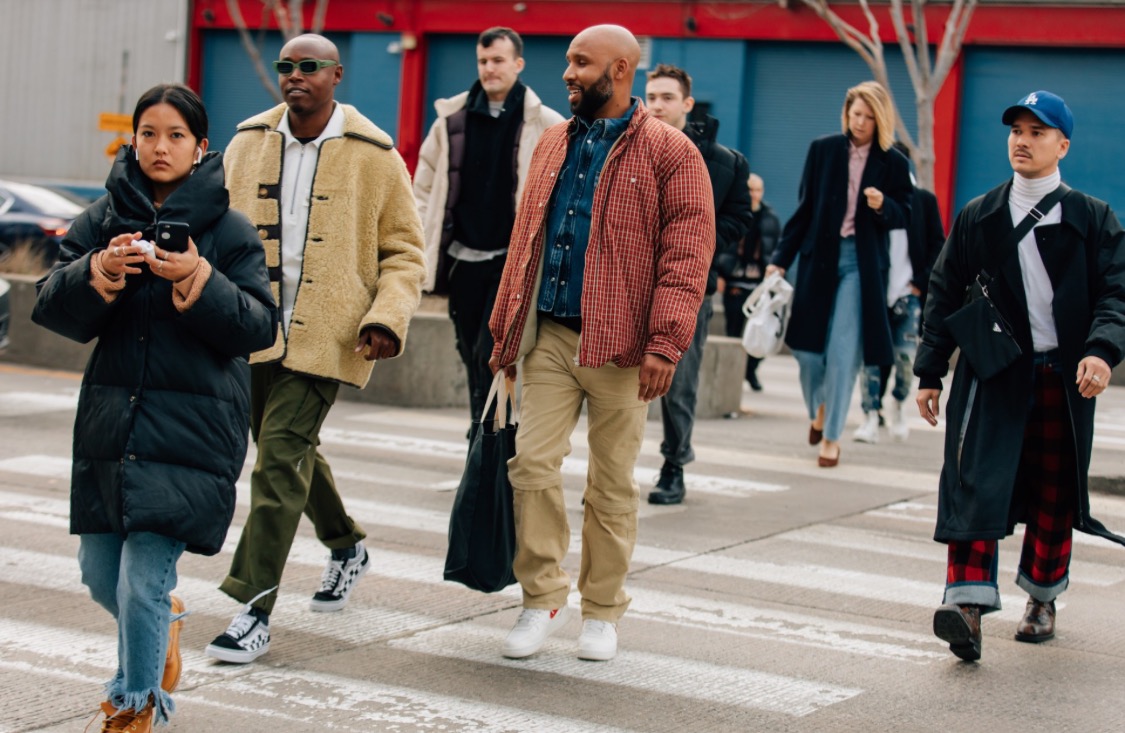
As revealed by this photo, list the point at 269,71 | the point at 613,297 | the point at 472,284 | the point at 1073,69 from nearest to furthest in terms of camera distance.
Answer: the point at 613,297
the point at 472,284
the point at 1073,69
the point at 269,71

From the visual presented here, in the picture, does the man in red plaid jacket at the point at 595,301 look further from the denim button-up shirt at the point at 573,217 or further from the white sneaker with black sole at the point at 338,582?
the white sneaker with black sole at the point at 338,582

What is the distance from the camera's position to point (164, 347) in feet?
13.8

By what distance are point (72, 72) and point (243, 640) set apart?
30.7 m

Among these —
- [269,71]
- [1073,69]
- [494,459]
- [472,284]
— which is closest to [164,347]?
[494,459]

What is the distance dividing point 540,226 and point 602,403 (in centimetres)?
59

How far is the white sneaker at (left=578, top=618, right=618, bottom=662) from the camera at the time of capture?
5.35m

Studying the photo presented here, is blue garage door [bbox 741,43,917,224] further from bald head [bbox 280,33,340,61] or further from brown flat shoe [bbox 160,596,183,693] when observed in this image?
brown flat shoe [bbox 160,596,183,693]

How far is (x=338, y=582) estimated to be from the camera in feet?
19.5

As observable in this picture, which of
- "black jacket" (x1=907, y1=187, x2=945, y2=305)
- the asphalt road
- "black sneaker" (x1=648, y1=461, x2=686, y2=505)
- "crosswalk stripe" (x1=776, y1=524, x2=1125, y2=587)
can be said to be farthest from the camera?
"black jacket" (x1=907, y1=187, x2=945, y2=305)

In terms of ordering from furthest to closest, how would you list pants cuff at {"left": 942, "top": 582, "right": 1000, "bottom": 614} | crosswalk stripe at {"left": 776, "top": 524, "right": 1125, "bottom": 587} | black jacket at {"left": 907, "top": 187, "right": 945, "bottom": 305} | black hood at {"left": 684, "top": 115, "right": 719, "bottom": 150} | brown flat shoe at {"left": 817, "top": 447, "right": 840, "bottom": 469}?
brown flat shoe at {"left": 817, "top": 447, "right": 840, "bottom": 469}
black jacket at {"left": 907, "top": 187, "right": 945, "bottom": 305}
black hood at {"left": 684, "top": 115, "right": 719, "bottom": 150}
crosswalk stripe at {"left": 776, "top": 524, "right": 1125, "bottom": 587}
pants cuff at {"left": 942, "top": 582, "right": 1000, "bottom": 614}

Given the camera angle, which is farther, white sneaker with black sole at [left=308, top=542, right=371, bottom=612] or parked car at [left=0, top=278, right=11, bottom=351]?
parked car at [left=0, top=278, right=11, bottom=351]

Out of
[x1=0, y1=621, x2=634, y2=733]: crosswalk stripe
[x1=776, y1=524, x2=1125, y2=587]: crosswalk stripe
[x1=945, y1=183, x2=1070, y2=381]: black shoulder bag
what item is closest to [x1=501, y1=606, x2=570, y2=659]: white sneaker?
[x1=0, y1=621, x2=634, y2=733]: crosswalk stripe

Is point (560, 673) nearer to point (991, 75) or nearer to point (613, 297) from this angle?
point (613, 297)

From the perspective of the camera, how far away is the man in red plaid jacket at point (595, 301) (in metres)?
5.21
